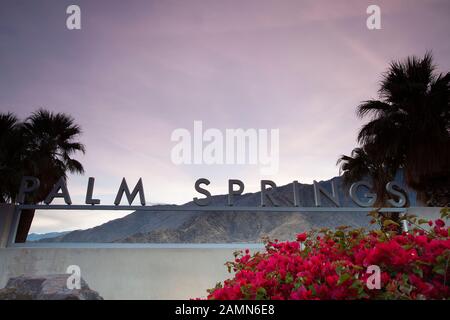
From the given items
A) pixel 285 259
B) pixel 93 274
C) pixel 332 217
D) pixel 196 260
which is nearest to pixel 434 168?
pixel 196 260

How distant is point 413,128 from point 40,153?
643 inches

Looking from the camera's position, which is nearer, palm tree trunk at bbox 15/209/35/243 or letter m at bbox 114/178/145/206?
letter m at bbox 114/178/145/206

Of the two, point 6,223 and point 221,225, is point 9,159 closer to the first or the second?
point 6,223

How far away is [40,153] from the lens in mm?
18734

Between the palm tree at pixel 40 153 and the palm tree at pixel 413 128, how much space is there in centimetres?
1401

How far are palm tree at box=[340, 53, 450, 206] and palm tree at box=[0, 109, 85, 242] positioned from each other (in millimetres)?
14010

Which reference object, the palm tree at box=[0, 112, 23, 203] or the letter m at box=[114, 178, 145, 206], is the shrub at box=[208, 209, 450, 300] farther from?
the palm tree at box=[0, 112, 23, 203]

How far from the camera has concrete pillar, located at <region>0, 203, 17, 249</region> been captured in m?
9.79

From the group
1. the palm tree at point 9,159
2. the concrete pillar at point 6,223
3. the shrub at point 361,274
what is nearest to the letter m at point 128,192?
the concrete pillar at point 6,223

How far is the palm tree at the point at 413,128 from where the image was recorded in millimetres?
15172

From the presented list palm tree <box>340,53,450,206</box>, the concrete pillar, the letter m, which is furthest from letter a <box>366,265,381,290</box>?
palm tree <box>340,53,450,206</box>

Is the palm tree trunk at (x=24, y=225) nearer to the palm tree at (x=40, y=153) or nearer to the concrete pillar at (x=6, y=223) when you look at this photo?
the palm tree at (x=40, y=153)

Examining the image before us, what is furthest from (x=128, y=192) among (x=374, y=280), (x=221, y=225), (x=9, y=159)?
(x=221, y=225)
